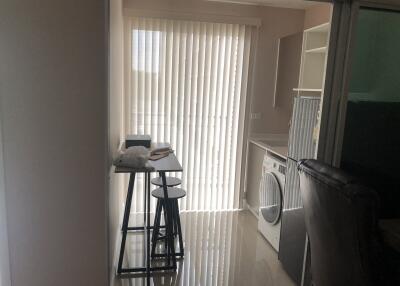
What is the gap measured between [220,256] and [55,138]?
189 cm

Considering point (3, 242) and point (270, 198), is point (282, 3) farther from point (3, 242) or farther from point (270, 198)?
point (3, 242)

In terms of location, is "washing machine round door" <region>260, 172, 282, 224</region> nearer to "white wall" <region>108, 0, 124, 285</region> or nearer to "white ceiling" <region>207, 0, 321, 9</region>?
"white wall" <region>108, 0, 124, 285</region>

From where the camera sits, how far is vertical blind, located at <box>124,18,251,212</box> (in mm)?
3473

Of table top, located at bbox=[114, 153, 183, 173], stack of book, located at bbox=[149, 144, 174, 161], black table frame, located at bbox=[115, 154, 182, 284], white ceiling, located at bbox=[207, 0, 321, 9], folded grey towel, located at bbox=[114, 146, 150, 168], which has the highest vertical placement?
white ceiling, located at bbox=[207, 0, 321, 9]

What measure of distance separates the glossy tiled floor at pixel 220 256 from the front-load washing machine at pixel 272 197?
14 centimetres

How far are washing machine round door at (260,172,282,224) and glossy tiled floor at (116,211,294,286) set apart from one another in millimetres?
319

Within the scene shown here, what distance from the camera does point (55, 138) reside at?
1801 millimetres

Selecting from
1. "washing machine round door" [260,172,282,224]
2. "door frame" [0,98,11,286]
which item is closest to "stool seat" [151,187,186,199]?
"washing machine round door" [260,172,282,224]

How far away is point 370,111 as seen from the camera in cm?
215

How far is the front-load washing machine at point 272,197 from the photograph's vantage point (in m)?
2.91

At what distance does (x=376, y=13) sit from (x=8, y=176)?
8.50ft

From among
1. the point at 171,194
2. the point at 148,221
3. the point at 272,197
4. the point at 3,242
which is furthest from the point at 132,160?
the point at 272,197

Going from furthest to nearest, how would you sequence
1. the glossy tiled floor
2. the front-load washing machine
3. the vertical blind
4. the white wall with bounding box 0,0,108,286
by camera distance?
the vertical blind → the front-load washing machine → the glossy tiled floor → the white wall with bounding box 0,0,108,286

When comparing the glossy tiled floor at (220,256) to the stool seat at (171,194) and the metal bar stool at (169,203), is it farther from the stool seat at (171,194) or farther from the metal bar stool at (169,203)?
the stool seat at (171,194)
